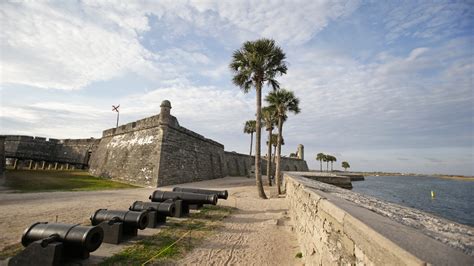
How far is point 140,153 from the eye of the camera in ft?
64.8

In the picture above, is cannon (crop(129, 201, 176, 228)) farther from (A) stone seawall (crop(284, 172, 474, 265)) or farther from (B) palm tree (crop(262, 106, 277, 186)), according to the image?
(B) palm tree (crop(262, 106, 277, 186))

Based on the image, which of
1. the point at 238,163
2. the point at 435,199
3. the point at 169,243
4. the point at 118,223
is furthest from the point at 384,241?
the point at 238,163

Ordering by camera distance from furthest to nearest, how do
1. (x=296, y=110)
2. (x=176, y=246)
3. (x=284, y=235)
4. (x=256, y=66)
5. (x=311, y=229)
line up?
(x=296, y=110), (x=256, y=66), (x=284, y=235), (x=176, y=246), (x=311, y=229)

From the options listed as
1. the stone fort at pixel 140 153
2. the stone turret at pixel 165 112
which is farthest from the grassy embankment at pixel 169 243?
the stone turret at pixel 165 112

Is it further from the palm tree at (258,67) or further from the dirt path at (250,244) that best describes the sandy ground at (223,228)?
the palm tree at (258,67)

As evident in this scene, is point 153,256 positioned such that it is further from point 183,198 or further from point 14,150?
point 14,150

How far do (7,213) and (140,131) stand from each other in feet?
45.6

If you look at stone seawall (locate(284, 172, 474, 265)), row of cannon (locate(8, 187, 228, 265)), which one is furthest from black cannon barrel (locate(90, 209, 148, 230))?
stone seawall (locate(284, 172, 474, 265))

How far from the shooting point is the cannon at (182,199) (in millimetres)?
9119

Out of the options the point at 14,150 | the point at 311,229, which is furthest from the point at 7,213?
the point at 14,150

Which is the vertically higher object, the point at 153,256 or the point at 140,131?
the point at 140,131

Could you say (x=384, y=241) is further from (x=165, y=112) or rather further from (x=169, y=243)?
(x=165, y=112)

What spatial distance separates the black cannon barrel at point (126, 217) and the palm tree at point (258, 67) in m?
9.32

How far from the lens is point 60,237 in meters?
4.46
